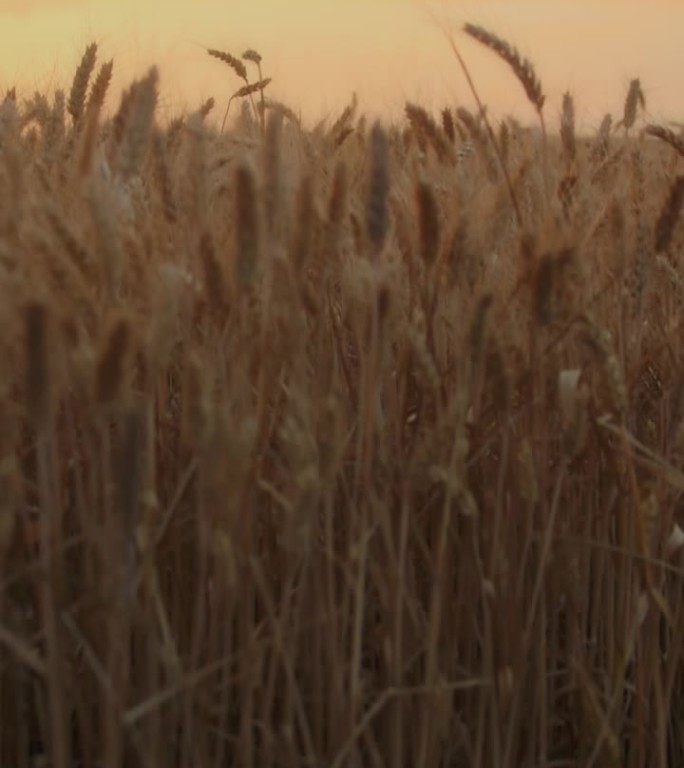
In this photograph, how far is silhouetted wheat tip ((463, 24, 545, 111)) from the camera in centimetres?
134

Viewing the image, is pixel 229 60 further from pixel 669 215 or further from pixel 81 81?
pixel 669 215

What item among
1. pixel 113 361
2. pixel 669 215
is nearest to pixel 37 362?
pixel 113 361

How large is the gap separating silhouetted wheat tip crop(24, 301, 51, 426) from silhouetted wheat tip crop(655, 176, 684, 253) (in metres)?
0.61

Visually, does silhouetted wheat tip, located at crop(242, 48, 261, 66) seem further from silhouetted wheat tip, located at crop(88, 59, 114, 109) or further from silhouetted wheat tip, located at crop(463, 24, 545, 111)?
silhouetted wheat tip, located at crop(463, 24, 545, 111)

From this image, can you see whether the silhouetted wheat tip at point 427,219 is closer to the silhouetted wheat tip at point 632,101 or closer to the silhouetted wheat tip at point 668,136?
the silhouetted wheat tip at point 668,136

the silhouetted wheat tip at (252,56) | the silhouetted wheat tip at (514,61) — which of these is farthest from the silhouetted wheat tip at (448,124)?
the silhouetted wheat tip at (252,56)

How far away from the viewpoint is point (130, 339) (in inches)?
28.9

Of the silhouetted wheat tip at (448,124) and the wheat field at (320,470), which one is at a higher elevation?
the silhouetted wheat tip at (448,124)

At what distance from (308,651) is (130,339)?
363 millimetres

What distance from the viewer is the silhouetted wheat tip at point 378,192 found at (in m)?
0.92

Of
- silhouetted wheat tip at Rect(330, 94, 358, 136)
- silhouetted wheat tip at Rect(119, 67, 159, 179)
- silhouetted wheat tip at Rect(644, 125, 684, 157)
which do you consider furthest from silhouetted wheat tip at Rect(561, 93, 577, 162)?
silhouetted wheat tip at Rect(119, 67, 159, 179)

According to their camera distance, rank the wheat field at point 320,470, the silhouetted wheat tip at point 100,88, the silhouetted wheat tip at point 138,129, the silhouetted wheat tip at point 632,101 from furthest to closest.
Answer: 1. the silhouetted wheat tip at point 632,101
2. the silhouetted wheat tip at point 100,88
3. the silhouetted wheat tip at point 138,129
4. the wheat field at point 320,470

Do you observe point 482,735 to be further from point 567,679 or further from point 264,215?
point 264,215

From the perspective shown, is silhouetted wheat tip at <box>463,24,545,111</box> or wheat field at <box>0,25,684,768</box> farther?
silhouetted wheat tip at <box>463,24,545,111</box>
